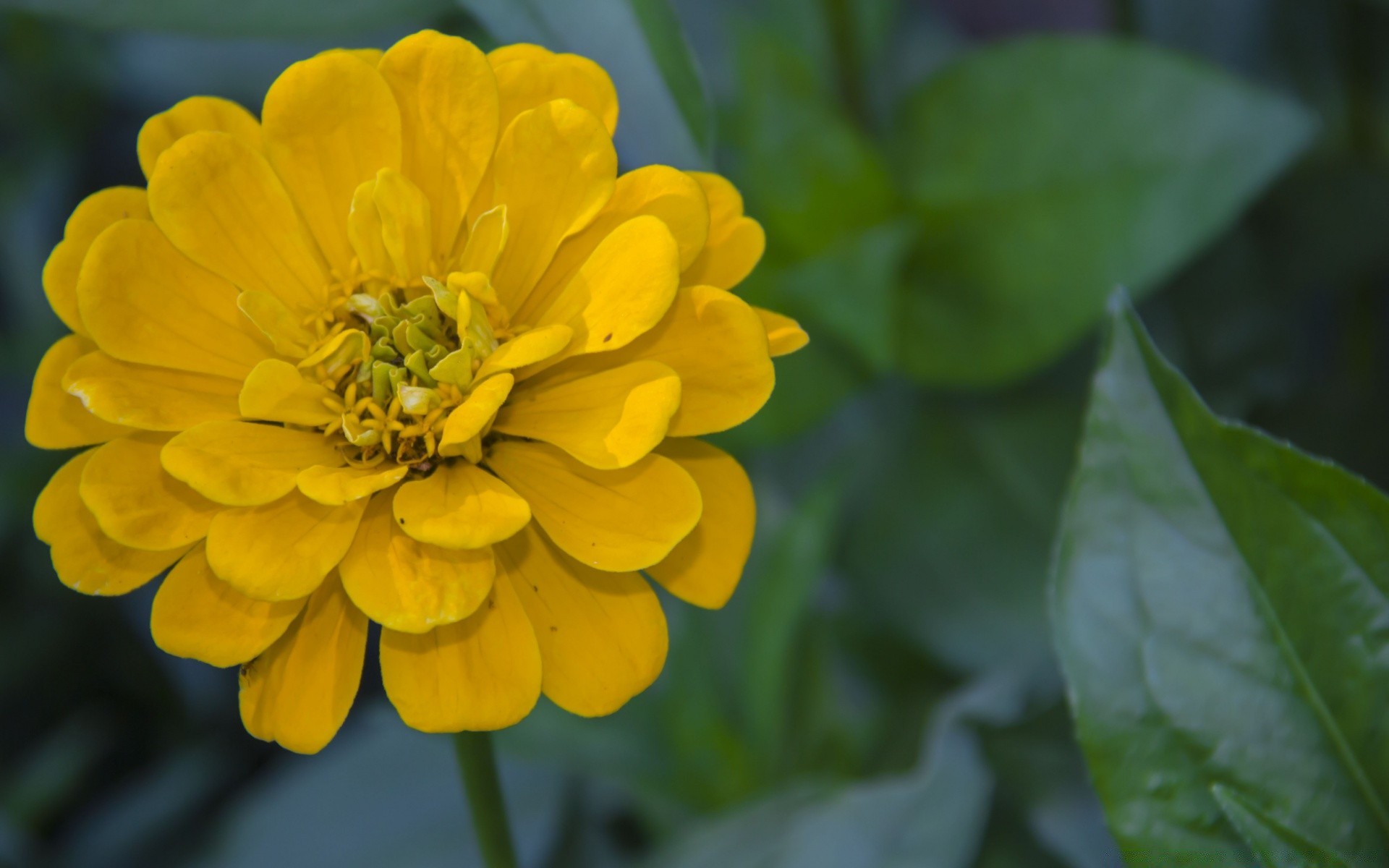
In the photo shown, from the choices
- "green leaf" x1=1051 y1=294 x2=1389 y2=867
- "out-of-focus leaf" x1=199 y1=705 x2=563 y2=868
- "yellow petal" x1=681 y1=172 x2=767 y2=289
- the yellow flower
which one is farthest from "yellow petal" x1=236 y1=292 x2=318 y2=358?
"out-of-focus leaf" x1=199 y1=705 x2=563 y2=868

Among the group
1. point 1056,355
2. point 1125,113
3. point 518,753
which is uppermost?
point 1125,113

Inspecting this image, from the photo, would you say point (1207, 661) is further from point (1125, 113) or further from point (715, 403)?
point (1125, 113)

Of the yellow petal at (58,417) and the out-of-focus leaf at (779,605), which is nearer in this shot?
the yellow petal at (58,417)

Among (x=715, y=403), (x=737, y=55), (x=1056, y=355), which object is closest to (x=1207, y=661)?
(x=715, y=403)

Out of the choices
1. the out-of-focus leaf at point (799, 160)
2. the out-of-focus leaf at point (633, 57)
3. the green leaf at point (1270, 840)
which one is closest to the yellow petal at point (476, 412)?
the out-of-focus leaf at point (633, 57)

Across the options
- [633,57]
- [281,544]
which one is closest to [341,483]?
[281,544]

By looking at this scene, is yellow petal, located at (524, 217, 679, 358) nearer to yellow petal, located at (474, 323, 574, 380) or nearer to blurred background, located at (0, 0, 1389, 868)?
yellow petal, located at (474, 323, 574, 380)

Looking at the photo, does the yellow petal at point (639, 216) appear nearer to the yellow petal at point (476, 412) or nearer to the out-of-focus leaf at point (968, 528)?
the yellow petal at point (476, 412)
